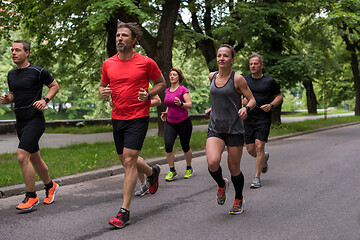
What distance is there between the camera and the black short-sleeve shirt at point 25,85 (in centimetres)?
536

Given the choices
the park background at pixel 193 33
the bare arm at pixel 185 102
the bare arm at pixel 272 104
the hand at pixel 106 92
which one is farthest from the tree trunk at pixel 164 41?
the hand at pixel 106 92

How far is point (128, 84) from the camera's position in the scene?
4719mm

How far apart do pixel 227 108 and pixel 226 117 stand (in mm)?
102

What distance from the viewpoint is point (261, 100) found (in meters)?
6.93

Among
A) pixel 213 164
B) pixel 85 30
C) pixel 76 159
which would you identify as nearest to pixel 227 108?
pixel 213 164

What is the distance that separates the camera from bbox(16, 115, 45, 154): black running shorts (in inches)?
208

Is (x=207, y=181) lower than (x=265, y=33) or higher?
lower

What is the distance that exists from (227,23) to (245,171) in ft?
32.1

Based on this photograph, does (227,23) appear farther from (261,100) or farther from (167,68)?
(261,100)

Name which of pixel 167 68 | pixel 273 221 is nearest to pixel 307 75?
pixel 167 68

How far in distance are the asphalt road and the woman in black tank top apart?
566 millimetres

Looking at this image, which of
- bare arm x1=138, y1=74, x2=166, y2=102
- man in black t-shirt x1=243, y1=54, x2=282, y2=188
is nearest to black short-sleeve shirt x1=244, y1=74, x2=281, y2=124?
man in black t-shirt x1=243, y1=54, x2=282, y2=188

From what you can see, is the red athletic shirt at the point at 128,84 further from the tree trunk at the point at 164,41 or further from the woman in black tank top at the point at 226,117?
the tree trunk at the point at 164,41

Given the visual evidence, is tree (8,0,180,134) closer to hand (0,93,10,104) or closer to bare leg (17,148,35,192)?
hand (0,93,10,104)
